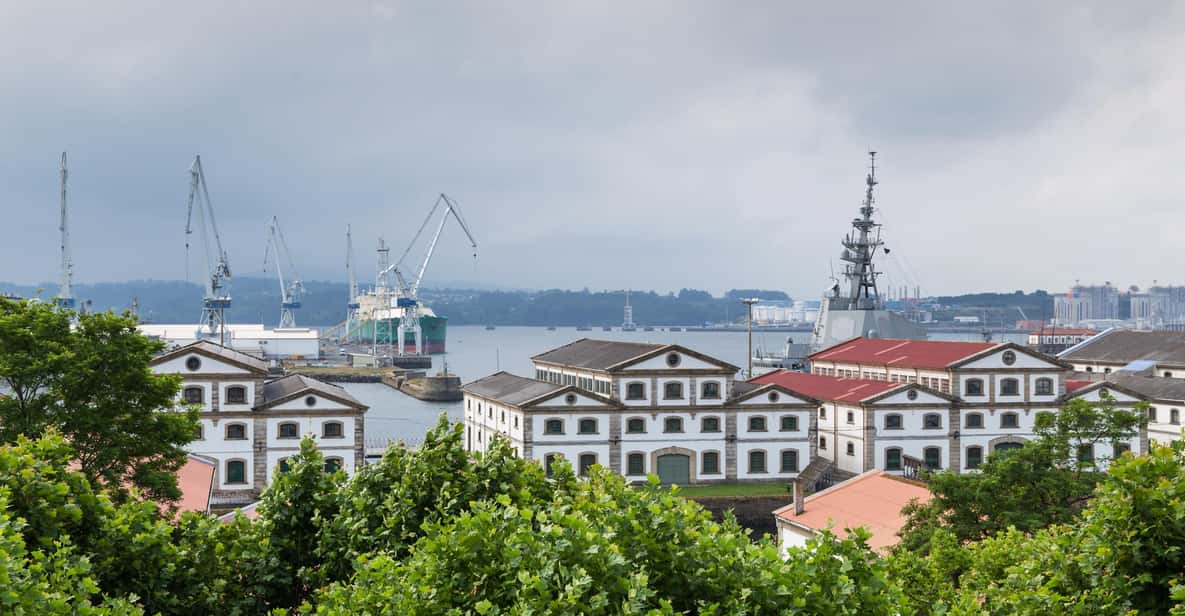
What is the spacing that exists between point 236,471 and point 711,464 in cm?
2149

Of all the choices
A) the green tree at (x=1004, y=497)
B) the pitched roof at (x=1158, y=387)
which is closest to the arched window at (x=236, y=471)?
the green tree at (x=1004, y=497)

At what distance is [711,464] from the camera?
160ft

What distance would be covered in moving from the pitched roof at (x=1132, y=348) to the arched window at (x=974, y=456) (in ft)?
82.1

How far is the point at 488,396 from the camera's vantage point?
52.1 m

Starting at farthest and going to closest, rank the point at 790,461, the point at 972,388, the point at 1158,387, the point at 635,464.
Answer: the point at 1158,387 < the point at 972,388 < the point at 790,461 < the point at 635,464

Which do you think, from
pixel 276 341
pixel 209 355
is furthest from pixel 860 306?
pixel 276 341

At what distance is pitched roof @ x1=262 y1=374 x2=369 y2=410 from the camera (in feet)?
145

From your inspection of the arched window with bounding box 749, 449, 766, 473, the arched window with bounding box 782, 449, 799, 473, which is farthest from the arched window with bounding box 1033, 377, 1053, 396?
the arched window with bounding box 749, 449, 766, 473

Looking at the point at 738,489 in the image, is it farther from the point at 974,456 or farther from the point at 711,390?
the point at 974,456

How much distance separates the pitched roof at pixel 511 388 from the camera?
47.7 metres

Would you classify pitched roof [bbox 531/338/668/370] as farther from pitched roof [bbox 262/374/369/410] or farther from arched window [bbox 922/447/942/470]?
arched window [bbox 922/447/942/470]

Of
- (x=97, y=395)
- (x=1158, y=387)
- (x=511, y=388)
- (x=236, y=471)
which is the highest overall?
(x=97, y=395)

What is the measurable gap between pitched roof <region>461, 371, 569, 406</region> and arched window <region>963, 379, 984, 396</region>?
20510 mm

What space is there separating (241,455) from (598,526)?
37643 mm
